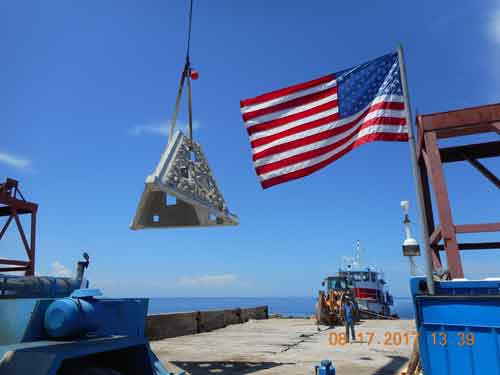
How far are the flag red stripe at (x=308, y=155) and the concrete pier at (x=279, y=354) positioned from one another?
15.8 feet

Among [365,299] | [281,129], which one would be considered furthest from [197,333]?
[365,299]

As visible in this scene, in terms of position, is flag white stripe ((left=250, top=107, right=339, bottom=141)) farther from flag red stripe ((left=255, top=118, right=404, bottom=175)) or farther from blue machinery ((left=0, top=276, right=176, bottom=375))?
blue machinery ((left=0, top=276, right=176, bottom=375))

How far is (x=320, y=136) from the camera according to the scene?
26.8 feet

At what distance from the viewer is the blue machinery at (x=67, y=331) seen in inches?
147

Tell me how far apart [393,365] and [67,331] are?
8778mm

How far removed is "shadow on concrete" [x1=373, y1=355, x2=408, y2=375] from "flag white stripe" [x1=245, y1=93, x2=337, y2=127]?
6.26 metres

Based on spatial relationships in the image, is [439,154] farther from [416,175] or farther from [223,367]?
[223,367]

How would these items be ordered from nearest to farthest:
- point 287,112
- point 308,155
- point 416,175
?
point 416,175
point 308,155
point 287,112

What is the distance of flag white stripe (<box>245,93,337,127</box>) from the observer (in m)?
8.16

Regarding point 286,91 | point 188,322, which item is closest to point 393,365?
point 286,91

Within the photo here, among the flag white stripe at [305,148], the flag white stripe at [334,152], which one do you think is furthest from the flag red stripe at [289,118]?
the flag white stripe at [334,152]

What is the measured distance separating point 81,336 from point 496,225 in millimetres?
7543
